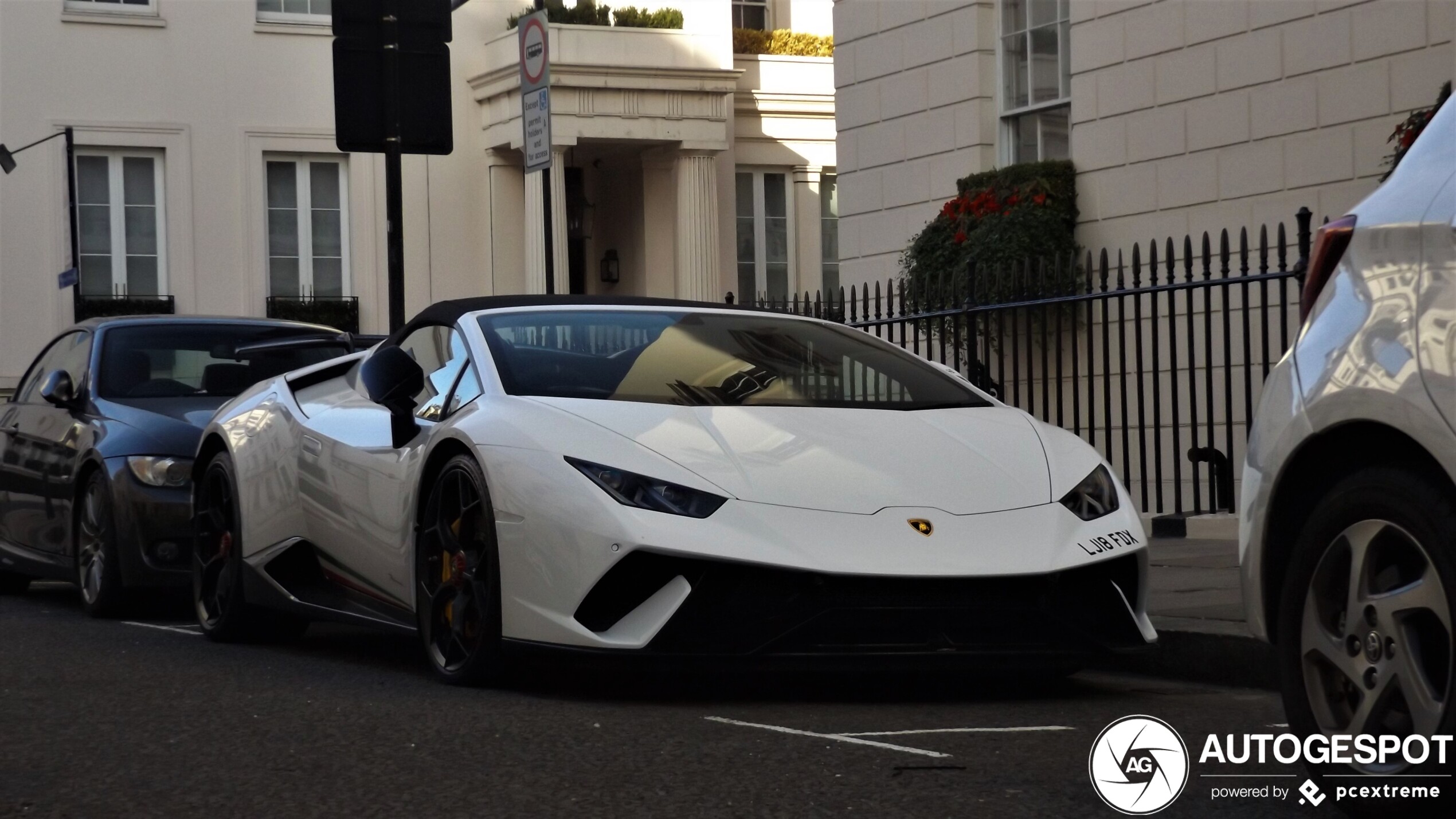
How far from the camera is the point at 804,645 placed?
549 cm

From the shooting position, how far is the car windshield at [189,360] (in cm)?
966

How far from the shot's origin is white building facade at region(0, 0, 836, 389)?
27.6m

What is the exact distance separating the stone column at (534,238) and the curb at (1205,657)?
23.2 metres

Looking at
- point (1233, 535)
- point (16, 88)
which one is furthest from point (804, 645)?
point (16, 88)

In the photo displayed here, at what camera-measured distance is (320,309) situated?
28.8 m

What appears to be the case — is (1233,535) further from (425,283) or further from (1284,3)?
(425,283)

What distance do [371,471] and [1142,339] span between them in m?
8.37

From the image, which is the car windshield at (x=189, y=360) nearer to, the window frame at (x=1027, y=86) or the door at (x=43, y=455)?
the door at (x=43, y=455)

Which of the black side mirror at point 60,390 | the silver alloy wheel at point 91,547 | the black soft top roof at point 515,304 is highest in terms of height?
the black soft top roof at point 515,304

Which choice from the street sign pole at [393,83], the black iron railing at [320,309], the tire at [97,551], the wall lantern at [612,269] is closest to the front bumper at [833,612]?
the tire at [97,551]

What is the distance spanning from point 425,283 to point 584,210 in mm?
3094

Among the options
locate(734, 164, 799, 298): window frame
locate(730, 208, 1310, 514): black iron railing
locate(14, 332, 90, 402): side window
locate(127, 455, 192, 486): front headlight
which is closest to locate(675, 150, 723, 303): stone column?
locate(734, 164, 799, 298): window frame

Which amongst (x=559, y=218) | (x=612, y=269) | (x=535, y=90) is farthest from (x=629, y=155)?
(x=535, y=90)

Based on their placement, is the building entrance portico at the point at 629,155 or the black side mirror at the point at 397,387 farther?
the building entrance portico at the point at 629,155
